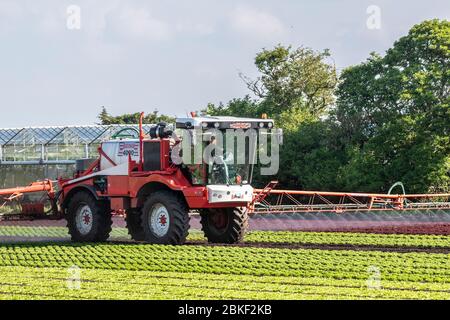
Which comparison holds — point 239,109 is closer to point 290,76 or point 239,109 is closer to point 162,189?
point 290,76

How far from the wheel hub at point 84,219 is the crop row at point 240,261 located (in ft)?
6.34

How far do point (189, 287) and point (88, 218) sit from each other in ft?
32.8

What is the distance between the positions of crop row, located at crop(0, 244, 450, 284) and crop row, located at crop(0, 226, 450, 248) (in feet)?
9.68

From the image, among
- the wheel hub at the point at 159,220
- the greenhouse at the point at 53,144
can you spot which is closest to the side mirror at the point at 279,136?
the wheel hub at the point at 159,220

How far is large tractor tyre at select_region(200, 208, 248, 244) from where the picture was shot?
2428cm

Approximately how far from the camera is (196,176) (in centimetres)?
2362

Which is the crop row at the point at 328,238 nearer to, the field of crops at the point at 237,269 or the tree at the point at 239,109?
the field of crops at the point at 237,269

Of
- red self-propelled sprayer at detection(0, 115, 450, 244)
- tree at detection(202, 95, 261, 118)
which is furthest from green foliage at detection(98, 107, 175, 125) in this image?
red self-propelled sprayer at detection(0, 115, 450, 244)

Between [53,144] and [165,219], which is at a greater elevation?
[53,144]

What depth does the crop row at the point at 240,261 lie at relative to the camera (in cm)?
1869

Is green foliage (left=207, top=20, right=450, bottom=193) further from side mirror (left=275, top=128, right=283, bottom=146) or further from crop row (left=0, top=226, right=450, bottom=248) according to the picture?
side mirror (left=275, top=128, right=283, bottom=146)

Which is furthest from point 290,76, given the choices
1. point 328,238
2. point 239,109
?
point 328,238

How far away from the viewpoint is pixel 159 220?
23922 mm
